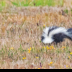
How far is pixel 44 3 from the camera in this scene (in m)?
10.6

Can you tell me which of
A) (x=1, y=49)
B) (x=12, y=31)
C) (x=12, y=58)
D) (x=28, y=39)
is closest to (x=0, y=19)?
(x=12, y=31)

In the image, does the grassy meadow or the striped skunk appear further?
the striped skunk

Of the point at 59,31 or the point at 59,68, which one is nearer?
the point at 59,68

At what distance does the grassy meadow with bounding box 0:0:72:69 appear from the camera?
4309mm

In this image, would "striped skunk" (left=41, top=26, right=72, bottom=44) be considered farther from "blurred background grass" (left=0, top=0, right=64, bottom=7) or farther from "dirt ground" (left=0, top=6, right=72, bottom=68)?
"blurred background grass" (left=0, top=0, right=64, bottom=7)

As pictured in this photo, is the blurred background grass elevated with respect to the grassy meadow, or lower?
elevated

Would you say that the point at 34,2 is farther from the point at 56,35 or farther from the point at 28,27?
the point at 56,35

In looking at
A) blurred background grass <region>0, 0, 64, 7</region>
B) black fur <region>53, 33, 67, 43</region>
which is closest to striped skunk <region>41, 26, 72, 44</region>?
black fur <region>53, 33, 67, 43</region>

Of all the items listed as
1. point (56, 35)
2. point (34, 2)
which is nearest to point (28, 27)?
point (56, 35)

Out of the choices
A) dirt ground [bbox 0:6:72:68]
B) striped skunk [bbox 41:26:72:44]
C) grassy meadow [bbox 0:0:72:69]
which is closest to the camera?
grassy meadow [bbox 0:0:72:69]

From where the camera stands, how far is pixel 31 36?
6.61m

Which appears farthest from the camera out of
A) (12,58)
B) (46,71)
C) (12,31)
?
(12,31)

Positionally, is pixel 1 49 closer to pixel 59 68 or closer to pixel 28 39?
pixel 28 39

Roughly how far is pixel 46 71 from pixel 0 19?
208 inches
